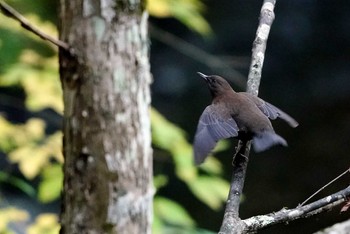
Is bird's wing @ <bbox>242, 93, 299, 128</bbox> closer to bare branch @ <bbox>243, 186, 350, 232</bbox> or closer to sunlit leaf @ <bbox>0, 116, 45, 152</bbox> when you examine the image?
bare branch @ <bbox>243, 186, 350, 232</bbox>

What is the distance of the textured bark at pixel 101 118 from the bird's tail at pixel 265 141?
66 centimetres

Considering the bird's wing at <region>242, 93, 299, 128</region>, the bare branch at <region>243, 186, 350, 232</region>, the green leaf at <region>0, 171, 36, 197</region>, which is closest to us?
the bare branch at <region>243, 186, 350, 232</region>

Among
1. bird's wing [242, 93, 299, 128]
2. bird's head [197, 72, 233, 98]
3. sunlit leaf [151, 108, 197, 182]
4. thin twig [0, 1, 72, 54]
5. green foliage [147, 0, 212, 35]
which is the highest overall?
green foliage [147, 0, 212, 35]

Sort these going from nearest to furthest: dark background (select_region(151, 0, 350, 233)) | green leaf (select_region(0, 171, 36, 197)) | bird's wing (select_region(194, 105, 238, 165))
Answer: bird's wing (select_region(194, 105, 238, 165)), green leaf (select_region(0, 171, 36, 197)), dark background (select_region(151, 0, 350, 233))

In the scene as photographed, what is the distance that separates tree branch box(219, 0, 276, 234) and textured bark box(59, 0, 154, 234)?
1.18 ft

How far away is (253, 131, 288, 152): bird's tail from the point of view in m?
1.77

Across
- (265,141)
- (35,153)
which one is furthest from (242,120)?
(35,153)

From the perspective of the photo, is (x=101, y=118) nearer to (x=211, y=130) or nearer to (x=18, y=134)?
(x=211, y=130)

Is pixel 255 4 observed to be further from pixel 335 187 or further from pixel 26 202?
pixel 26 202

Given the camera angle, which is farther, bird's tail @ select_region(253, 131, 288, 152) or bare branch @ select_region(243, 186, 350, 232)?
bird's tail @ select_region(253, 131, 288, 152)

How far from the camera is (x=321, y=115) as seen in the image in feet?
16.5

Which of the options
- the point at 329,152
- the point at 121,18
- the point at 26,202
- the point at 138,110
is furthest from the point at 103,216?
the point at 329,152

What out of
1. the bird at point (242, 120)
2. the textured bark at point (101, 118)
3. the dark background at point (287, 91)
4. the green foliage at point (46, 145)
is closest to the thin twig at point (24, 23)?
the textured bark at point (101, 118)

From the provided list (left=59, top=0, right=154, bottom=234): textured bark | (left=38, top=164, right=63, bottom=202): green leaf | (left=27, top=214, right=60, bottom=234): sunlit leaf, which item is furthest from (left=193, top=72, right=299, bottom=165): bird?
(left=27, top=214, right=60, bottom=234): sunlit leaf
